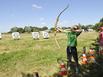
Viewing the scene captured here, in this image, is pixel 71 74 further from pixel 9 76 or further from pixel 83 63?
pixel 9 76

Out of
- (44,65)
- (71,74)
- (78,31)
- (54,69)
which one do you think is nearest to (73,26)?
(78,31)

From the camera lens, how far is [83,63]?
1568cm

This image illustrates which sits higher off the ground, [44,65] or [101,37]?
[101,37]

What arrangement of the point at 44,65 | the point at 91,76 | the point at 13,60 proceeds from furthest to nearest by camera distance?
the point at 13,60, the point at 44,65, the point at 91,76

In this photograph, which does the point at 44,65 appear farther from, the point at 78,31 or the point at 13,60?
the point at 78,31

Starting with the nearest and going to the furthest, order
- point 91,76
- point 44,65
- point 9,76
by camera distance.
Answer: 1. point 91,76
2. point 9,76
3. point 44,65

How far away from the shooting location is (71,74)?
516 inches

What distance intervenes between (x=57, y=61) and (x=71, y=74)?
14.2 feet

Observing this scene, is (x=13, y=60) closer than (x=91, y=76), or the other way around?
(x=91, y=76)

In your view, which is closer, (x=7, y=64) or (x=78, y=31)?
(x=78, y=31)

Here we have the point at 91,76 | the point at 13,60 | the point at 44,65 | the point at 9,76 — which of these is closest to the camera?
the point at 91,76

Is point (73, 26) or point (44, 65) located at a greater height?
point (73, 26)

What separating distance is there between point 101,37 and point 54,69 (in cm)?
306

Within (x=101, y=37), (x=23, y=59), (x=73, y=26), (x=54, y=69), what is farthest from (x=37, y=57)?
(x=73, y=26)
